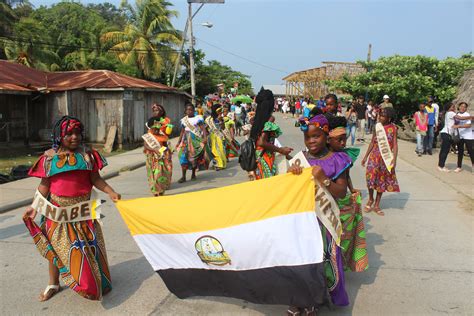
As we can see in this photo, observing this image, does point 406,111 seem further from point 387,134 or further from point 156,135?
point 156,135

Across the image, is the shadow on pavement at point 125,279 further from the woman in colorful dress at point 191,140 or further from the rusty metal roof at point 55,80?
the rusty metal roof at point 55,80

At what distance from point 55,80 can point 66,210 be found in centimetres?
1650

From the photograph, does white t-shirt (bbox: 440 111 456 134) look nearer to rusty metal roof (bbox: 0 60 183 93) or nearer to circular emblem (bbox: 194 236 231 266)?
circular emblem (bbox: 194 236 231 266)

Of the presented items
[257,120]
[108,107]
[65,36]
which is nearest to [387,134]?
[257,120]

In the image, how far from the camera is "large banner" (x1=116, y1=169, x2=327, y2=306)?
299cm

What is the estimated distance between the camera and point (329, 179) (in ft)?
10.5

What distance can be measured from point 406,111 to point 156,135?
14587 millimetres

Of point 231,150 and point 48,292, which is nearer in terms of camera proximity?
point 48,292

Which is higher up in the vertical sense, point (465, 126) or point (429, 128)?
point (465, 126)

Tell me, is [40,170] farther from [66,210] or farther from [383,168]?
[383,168]

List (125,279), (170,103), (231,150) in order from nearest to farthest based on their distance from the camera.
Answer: (125,279), (231,150), (170,103)

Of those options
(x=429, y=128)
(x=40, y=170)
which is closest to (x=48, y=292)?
(x=40, y=170)

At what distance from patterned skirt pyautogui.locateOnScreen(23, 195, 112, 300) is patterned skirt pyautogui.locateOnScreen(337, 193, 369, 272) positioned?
218 centimetres

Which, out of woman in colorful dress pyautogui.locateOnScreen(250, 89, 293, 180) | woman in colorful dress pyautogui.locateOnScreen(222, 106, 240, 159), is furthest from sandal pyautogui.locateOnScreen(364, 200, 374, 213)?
woman in colorful dress pyautogui.locateOnScreen(222, 106, 240, 159)
